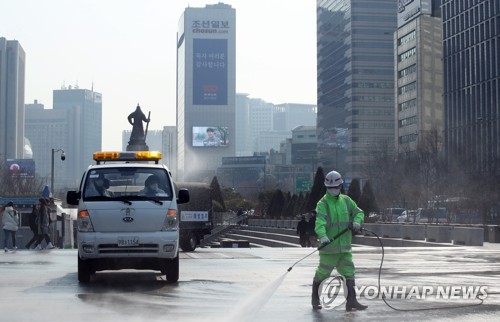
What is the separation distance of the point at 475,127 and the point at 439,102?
2786 centimetres

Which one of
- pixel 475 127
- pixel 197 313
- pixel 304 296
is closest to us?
pixel 197 313

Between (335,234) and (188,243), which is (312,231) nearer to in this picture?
(188,243)

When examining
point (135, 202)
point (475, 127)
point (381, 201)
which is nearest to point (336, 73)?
point (475, 127)

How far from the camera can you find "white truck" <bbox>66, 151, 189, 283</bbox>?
50.5ft

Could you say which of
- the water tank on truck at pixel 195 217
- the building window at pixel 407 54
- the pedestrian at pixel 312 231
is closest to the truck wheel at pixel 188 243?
the water tank on truck at pixel 195 217

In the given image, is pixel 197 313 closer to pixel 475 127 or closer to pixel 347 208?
pixel 347 208

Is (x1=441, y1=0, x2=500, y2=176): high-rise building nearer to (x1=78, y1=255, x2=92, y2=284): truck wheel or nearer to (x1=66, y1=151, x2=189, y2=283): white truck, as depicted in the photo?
(x1=66, y1=151, x2=189, y2=283): white truck

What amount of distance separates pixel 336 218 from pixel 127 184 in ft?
17.4

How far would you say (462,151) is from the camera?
75938 millimetres

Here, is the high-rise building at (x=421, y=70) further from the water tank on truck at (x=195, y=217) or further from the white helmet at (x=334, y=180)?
the white helmet at (x=334, y=180)

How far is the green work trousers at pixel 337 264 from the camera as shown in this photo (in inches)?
460

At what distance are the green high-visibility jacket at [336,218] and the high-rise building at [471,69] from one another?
81817 millimetres

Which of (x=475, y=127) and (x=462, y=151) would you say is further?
(x=475, y=127)

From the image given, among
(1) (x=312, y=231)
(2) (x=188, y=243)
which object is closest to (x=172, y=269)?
(2) (x=188, y=243)
